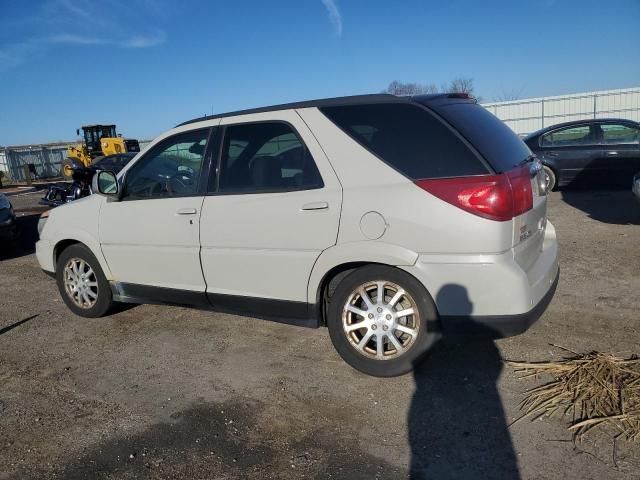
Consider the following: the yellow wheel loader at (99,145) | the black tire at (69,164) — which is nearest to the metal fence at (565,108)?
the black tire at (69,164)

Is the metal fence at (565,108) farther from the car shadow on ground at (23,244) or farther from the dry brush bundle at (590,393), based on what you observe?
the dry brush bundle at (590,393)

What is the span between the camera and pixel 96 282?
15.9ft

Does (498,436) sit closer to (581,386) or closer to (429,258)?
(581,386)

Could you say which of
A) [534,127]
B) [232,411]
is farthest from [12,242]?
[534,127]

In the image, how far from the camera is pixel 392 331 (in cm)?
333

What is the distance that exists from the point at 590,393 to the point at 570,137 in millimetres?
8933

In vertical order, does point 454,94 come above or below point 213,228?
above

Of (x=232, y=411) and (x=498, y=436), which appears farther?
(x=232, y=411)

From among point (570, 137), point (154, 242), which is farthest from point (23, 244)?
point (570, 137)

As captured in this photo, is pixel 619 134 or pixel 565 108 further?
pixel 565 108

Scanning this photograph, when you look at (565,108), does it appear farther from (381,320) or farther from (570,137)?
(381,320)

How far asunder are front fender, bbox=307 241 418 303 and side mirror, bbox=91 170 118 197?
211 centimetres

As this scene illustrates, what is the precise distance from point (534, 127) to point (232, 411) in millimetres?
24742

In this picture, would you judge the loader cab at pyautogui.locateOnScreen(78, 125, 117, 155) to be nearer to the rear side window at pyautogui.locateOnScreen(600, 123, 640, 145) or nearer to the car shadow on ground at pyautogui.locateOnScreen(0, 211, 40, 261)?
the car shadow on ground at pyautogui.locateOnScreen(0, 211, 40, 261)
